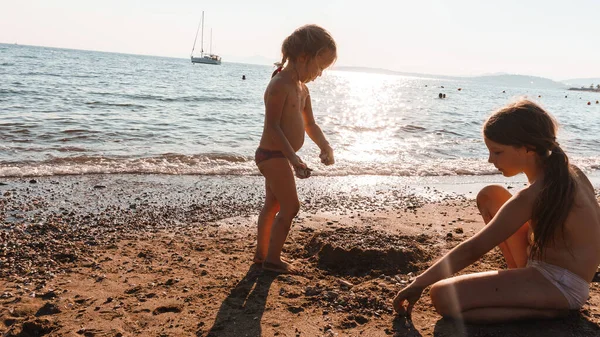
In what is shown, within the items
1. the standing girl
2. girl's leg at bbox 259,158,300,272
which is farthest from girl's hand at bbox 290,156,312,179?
girl's leg at bbox 259,158,300,272

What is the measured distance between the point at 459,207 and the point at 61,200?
16.2 feet

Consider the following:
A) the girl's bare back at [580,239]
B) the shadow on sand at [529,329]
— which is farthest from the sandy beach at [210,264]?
the girl's bare back at [580,239]

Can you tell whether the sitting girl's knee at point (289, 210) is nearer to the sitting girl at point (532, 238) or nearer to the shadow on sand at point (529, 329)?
the sitting girl at point (532, 238)

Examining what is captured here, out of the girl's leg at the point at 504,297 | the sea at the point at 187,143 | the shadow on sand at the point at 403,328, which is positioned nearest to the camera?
the girl's leg at the point at 504,297

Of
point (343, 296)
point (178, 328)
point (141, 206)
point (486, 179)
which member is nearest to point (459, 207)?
point (486, 179)

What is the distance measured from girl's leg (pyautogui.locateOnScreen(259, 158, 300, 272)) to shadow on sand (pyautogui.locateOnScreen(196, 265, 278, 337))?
0.61ft

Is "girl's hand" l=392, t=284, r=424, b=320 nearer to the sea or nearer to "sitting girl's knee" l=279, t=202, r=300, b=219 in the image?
"sitting girl's knee" l=279, t=202, r=300, b=219

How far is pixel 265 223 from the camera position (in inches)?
145

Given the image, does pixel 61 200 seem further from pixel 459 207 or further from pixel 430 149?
pixel 430 149

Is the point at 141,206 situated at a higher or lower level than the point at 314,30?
lower

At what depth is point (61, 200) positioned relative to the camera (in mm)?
5492

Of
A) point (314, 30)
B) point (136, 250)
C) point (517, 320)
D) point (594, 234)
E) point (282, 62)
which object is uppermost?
point (314, 30)

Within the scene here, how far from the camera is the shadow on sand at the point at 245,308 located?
266 cm

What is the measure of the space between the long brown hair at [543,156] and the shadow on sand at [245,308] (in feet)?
5.45
